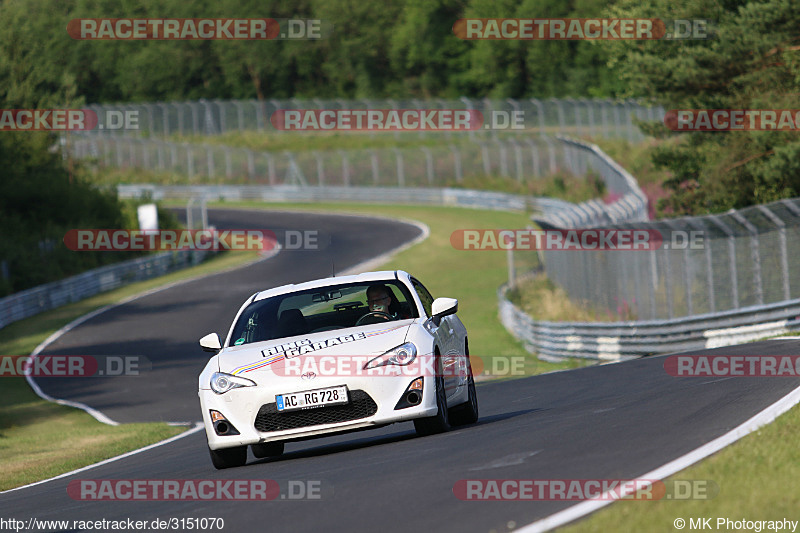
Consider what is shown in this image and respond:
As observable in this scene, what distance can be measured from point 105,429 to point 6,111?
38.3 meters

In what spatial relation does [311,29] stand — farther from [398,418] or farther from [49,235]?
[398,418]

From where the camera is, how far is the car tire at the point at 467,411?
11.6 metres

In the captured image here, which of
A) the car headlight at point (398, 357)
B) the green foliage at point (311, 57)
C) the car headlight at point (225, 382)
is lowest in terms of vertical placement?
the car headlight at point (225, 382)

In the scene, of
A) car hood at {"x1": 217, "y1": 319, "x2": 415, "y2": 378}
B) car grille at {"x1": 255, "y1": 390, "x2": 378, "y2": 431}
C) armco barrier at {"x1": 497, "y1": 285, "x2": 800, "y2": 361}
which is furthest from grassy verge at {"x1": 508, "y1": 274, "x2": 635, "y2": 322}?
car grille at {"x1": 255, "y1": 390, "x2": 378, "y2": 431}

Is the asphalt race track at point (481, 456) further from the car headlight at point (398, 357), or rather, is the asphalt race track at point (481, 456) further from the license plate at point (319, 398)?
the car headlight at point (398, 357)

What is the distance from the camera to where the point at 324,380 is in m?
9.98

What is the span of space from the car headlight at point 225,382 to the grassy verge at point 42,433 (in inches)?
158

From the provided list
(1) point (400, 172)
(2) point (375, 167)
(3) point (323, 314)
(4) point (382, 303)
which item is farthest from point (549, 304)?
(2) point (375, 167)

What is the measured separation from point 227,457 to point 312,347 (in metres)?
1.22

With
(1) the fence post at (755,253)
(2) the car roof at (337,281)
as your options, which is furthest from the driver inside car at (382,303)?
(1) the fence post at (755,253)

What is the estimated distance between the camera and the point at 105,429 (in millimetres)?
19828

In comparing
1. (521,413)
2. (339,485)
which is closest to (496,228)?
(521,413)

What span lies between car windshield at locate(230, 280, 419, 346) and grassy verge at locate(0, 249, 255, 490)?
12.3 feet

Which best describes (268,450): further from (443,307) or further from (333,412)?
(443,307)
